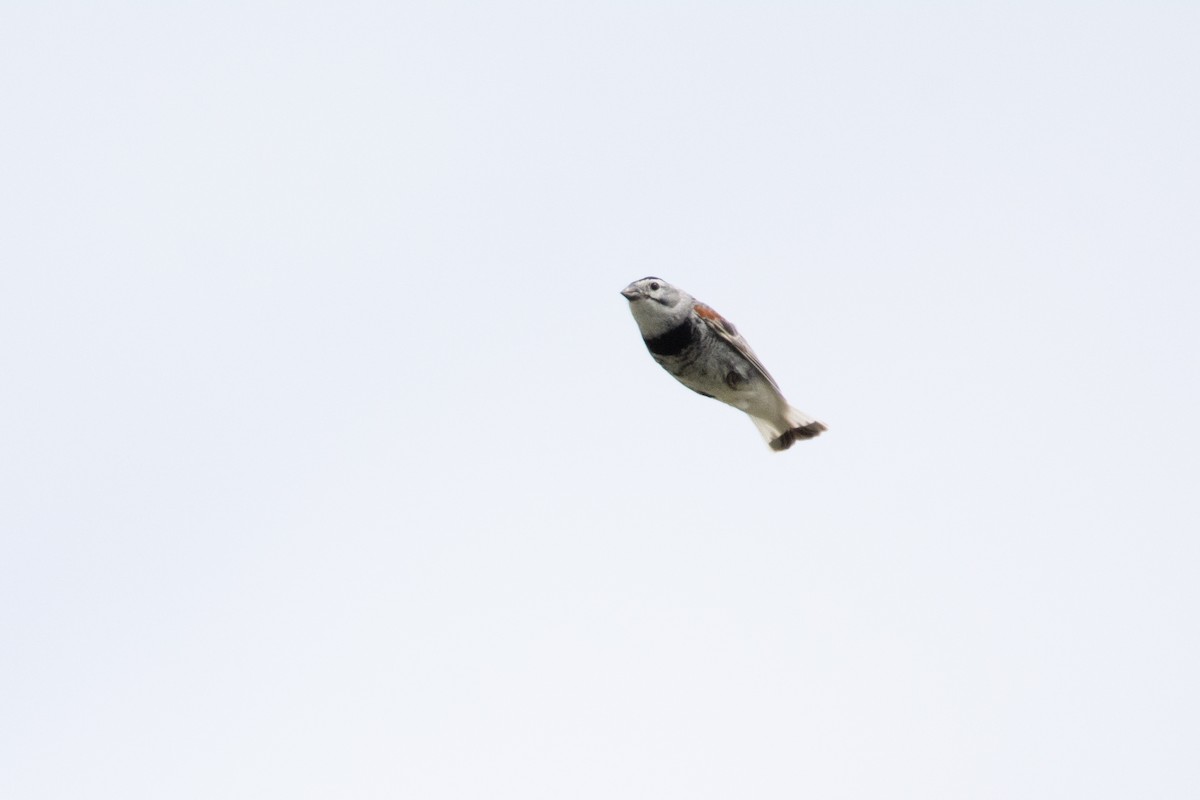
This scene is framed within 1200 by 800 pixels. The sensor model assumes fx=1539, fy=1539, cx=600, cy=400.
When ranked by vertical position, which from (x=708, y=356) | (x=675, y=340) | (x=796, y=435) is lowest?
(x=675, y=340)

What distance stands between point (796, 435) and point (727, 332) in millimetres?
2151

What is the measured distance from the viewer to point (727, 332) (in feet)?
52.6

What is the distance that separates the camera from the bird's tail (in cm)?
1752

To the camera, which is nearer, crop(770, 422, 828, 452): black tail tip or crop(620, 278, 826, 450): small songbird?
crop(620, 278, 826, 450): small songbird

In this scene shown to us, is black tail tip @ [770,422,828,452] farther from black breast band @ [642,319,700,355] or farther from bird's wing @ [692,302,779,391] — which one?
black breast band @ [642,319,700,355]

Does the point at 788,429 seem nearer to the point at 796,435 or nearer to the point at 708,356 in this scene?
the point at 796,435

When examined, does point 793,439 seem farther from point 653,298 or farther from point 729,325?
point 653,298

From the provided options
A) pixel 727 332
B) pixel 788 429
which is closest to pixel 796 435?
pixel 788 429

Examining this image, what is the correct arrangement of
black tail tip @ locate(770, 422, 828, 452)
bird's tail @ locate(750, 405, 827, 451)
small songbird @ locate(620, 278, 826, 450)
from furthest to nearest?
1. black tail tip @ locate(770, 422, 828, 452)
2. bird's tail @ locate(750, 405, 827, 451)
3. small songbird @ locate(620, 278, 826, 450)

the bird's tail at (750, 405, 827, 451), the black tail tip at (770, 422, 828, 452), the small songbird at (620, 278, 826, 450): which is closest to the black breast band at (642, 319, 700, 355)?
the small songbird at (620, 278, 826, 450)

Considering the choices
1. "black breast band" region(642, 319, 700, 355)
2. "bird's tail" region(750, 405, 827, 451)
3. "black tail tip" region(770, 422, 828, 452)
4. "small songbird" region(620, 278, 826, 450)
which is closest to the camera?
"small songbird" region(620, 278, 826, 450)

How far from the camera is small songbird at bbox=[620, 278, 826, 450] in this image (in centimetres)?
1520

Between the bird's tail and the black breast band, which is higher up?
the bird's tail

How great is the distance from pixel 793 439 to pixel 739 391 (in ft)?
4.65
